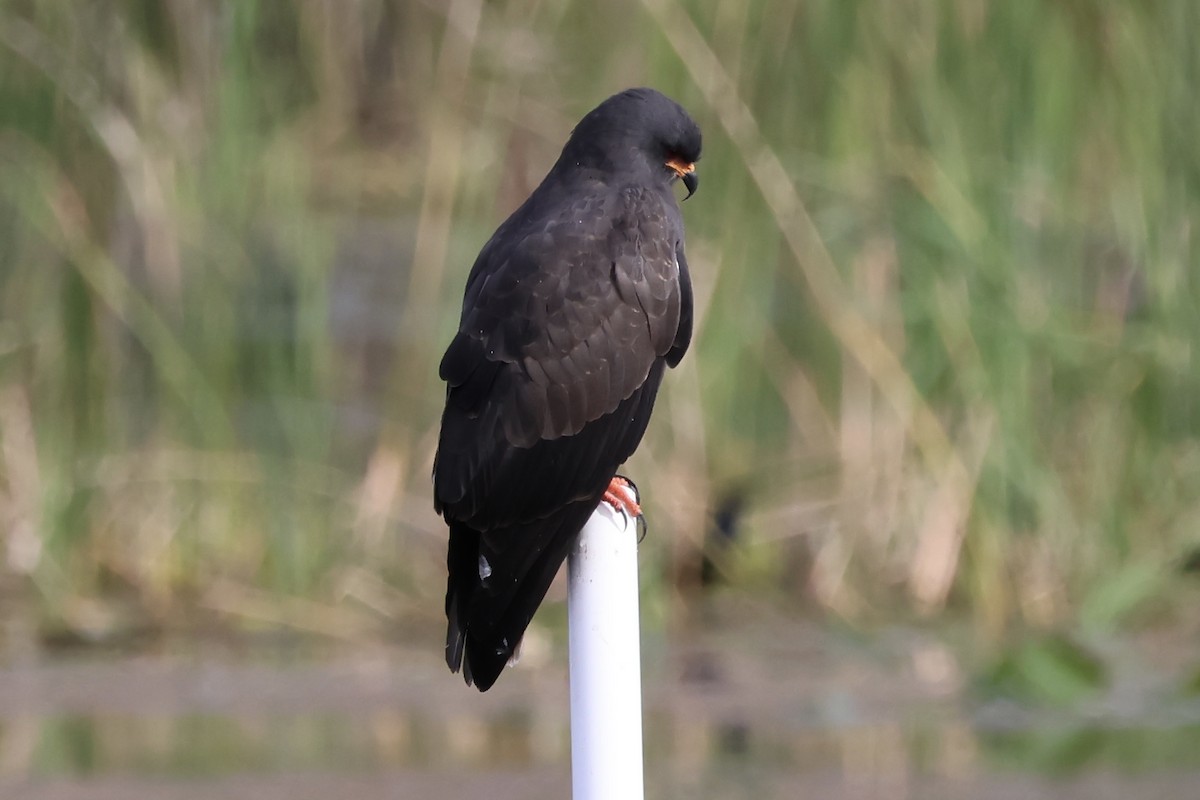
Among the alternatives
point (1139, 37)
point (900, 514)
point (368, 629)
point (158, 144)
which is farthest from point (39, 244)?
point (1139, 37)

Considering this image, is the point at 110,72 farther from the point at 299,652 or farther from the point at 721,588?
the point at 721,588

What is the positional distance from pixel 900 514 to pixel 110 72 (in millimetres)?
2522

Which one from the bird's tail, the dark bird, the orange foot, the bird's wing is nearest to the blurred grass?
the dark bird

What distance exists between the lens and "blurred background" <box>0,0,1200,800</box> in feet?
18.0

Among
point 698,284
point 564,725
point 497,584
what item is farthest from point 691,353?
point 497,584

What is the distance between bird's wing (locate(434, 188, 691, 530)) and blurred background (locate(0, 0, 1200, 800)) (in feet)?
6.01

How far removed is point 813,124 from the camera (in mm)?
5527

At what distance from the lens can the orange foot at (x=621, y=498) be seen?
3438 millimetres

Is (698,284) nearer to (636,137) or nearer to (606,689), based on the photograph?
(636,137)

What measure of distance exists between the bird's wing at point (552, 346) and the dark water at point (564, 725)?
58.2 inches

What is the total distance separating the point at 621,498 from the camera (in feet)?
11.4

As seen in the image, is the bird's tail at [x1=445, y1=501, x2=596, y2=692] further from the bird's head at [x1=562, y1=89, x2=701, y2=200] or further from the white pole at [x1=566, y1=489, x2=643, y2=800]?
the bird's head at [x1=562, y1=89, x2=701, y2=200]

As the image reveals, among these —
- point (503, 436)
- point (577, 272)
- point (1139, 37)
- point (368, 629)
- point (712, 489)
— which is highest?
point (1139, 37)

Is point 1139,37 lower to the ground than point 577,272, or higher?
higher
